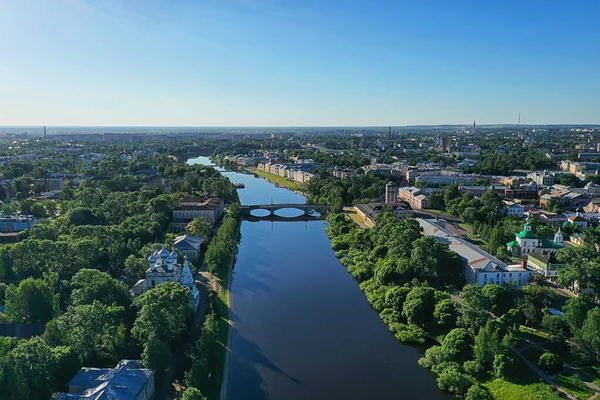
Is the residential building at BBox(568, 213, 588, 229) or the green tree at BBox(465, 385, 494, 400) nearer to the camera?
the green tree at BBox(465, 385, 494, 400)

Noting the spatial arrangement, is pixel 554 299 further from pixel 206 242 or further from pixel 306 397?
pixel 206 242

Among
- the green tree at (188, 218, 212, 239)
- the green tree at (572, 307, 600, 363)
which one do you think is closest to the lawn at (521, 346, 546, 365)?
the green tree at (572, 307, 600, 363)

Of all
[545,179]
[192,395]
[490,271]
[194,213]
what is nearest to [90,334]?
[192,395]

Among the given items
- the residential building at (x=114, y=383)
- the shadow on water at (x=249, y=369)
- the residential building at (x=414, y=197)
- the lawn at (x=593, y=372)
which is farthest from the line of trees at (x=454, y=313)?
the residential building at (x=414, y=197)

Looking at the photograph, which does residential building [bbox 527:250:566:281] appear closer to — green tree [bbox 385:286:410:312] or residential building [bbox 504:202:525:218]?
green tree [bbox 385:286:410:312]

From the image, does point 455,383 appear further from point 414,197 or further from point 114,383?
point 414,197

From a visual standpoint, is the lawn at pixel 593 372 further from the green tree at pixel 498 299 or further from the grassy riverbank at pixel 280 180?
the grassy riverbank at pixel 280 180
